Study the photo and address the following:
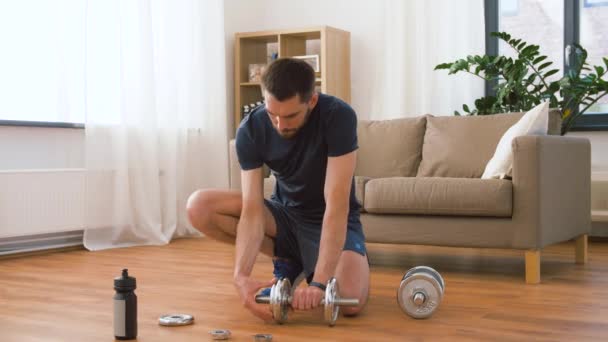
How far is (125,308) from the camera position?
212cm

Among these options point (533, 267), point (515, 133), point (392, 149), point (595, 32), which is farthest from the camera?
point (595, 32)

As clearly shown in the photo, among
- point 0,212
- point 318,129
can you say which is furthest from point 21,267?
point 318,129

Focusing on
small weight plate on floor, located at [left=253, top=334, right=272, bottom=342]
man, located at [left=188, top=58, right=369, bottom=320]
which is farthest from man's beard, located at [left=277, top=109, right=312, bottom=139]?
small weight plate on floor, located at [left=253, top=334, right=272, bottom=342]

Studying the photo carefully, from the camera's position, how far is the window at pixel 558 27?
5082 millimetres

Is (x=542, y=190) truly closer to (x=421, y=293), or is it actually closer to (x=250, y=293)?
(x=421, y=293)

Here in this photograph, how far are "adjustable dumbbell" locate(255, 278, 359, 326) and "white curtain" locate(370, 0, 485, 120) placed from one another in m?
3.32

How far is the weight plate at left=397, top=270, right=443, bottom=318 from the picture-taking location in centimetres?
235

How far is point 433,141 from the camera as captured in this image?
13.5 ft

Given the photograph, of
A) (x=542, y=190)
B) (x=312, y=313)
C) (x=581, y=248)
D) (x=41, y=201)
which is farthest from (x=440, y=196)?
(x=41, y=201)

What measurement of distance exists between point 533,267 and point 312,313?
1.08 m

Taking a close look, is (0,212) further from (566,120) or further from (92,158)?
(566,120)

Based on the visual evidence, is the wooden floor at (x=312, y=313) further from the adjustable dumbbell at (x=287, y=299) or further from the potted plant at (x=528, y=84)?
the potted plant at (x=528, y=84)

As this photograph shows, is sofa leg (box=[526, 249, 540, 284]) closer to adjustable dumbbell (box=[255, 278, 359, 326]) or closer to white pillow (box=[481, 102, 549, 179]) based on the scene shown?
white pillow (box=[481, 102, 549, 179])

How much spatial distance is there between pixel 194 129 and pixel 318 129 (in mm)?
3089
